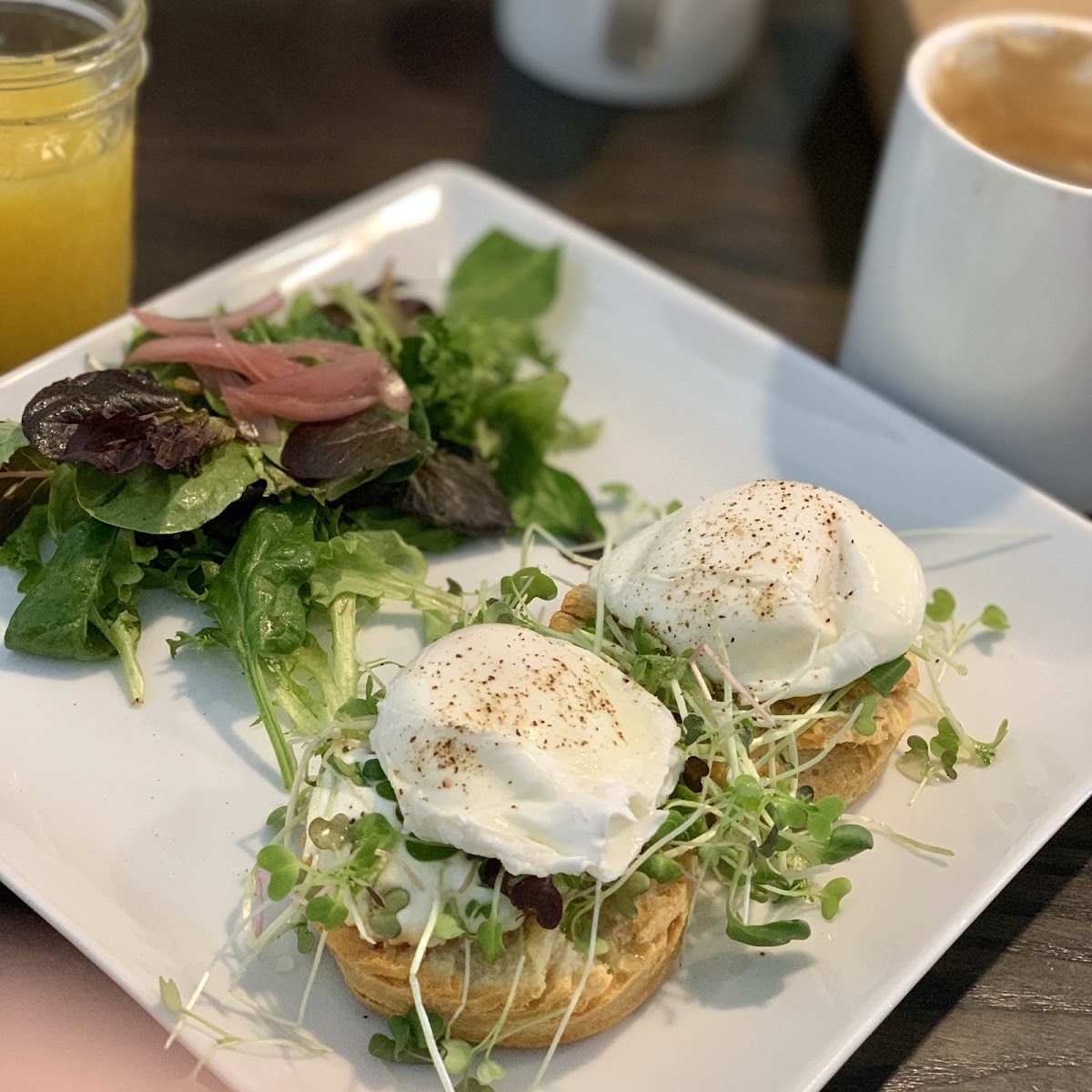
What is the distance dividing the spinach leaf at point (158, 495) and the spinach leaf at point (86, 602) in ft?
0.17

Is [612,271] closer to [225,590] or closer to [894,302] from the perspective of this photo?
[894,302]

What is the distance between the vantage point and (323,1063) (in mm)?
1500

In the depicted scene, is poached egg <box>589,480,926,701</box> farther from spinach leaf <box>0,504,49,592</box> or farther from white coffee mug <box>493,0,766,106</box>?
white coffee mug <box>493,0,766,106</box>

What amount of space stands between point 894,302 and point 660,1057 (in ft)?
5.06

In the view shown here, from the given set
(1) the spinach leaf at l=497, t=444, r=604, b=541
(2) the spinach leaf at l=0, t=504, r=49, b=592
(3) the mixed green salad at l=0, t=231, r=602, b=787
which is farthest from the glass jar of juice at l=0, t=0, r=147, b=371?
(1) the spinach leaf at l=497, t=444, r=604, b=541

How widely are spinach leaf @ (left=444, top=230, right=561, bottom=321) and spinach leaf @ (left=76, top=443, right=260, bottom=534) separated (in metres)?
0.80

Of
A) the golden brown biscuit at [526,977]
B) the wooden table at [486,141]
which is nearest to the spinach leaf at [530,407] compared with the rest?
the wooden table at [486,141]

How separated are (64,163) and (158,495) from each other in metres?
0.78

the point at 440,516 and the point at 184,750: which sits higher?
the point at 440,516

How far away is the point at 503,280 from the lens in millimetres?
2691

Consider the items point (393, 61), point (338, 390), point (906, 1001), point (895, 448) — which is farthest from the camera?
point (393, 61)

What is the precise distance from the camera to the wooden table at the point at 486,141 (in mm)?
3250

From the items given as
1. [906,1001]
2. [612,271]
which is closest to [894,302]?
[612,271]

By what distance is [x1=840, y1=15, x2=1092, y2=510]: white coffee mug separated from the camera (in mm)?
2213
